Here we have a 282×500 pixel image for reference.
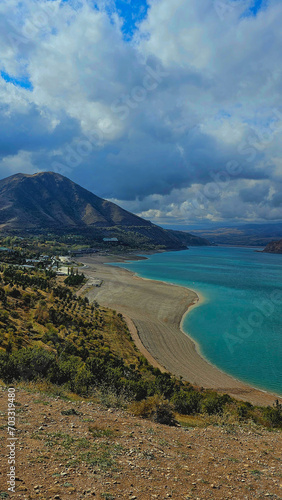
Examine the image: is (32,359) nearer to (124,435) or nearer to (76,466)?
(124,435)

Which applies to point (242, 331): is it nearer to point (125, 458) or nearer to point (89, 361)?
point (89, 361)

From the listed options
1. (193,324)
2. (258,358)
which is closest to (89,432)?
(258,358)

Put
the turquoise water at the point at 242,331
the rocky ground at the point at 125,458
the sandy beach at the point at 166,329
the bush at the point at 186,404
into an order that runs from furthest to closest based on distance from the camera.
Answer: the turquoise water at the point at 242,331, the sandy beach at the point at 166,329, the bush at the point at 186,404, the rocky ground at the point at 125,458

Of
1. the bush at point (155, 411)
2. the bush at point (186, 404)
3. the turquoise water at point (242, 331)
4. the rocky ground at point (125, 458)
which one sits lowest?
the turquoise water at point (242, 331)

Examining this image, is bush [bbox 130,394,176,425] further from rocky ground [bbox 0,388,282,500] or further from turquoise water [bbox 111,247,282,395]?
turquoise water [bbox 111,247,282,395]

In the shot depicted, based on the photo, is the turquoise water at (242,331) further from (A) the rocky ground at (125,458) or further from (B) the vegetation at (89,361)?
(A) the rocky ground at (125,458)

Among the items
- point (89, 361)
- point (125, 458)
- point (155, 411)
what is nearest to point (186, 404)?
point (155, 411)

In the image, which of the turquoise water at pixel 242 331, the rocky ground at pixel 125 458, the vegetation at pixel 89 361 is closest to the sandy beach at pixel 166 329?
the turquoise water at pixel 242 331
